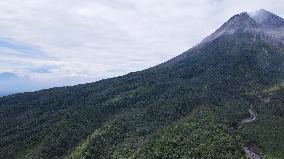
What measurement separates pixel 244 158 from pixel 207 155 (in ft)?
55.6

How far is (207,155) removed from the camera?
656 ft

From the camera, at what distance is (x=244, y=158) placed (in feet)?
652

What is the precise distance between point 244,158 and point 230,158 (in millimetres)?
8084

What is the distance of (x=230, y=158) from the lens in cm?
19512

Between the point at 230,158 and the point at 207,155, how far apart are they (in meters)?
10.8
